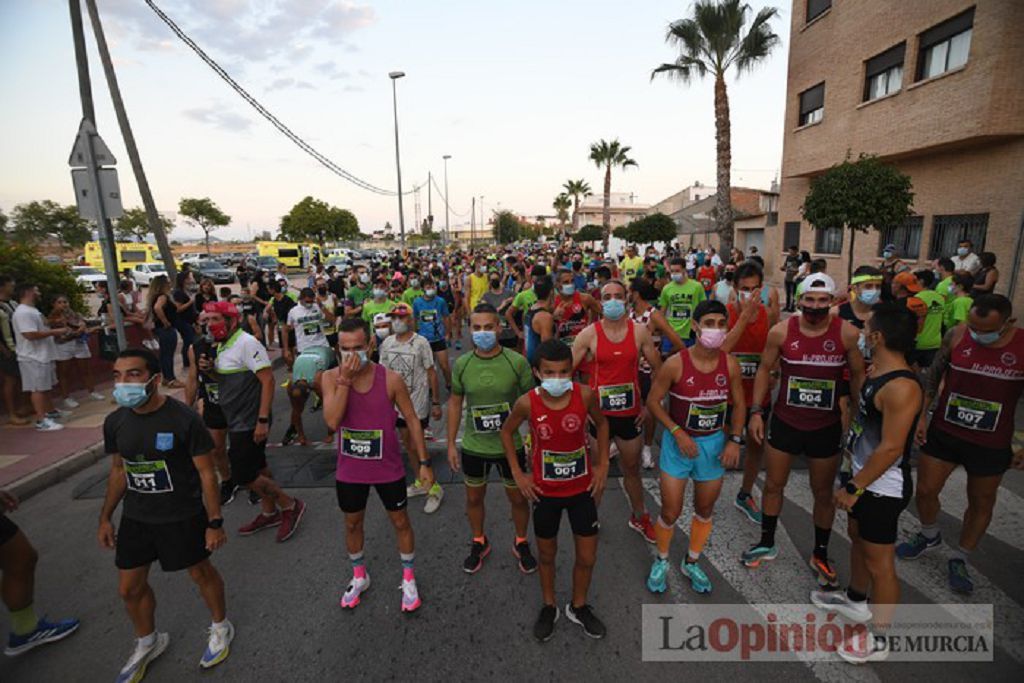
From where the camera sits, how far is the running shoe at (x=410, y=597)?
341cm

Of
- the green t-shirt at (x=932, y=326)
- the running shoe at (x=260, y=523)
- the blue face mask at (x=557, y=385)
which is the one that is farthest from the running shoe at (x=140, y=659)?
the green t-shirt at (x=932, y=326)

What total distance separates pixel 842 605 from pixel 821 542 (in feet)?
1.56

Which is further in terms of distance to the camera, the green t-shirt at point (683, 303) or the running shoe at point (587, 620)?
the green t-shirt at point (683, 303)

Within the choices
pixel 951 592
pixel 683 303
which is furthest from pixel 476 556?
pixel 683 303

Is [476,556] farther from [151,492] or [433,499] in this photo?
[151,492]

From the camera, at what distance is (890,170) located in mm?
11867

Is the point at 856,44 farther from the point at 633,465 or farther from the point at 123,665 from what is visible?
the point at 123,665

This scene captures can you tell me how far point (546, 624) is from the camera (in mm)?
3148

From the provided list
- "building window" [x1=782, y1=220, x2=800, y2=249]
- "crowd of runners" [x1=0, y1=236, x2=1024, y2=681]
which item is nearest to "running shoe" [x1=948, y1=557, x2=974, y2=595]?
"crowd of runners" [x1=0, y1=236, x2=1024, y2=681]

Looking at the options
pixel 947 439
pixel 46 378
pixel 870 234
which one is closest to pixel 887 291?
pixel 947 439

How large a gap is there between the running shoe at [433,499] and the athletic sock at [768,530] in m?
2.86

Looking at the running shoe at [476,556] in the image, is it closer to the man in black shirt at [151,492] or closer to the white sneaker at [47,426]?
the man in black shirt at [151,492]

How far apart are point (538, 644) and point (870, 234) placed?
1938 cm

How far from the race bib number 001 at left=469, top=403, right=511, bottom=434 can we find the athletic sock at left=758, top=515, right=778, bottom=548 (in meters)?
2.19
